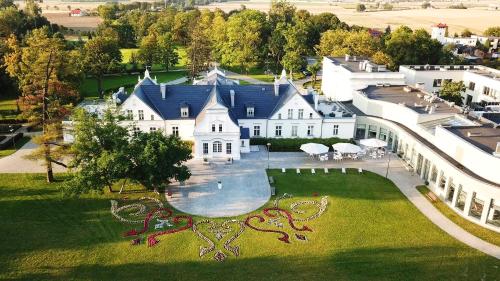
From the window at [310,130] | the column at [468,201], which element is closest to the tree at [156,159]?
the window at [310,130]

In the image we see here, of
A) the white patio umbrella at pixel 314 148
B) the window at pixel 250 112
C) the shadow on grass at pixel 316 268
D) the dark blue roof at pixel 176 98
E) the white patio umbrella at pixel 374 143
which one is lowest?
the shadow on grass at pixel 316 268

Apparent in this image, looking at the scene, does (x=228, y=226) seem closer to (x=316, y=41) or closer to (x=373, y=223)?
(x=373, y=223)

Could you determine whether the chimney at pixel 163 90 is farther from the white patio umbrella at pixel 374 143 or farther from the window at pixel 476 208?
the window at pixel 476 208

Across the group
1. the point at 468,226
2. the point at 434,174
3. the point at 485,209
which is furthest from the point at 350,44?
the point at 468,226

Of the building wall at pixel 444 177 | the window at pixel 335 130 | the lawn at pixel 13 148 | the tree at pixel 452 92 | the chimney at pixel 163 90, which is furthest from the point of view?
the tree at pixel 452 92

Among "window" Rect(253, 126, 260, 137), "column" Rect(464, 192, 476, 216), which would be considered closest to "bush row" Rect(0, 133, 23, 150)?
"window" Rect(253, 126, 260, 137)

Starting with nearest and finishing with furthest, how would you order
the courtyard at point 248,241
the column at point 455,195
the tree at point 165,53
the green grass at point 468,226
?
1. the courtyard at point 248,241
2. the green grass at point 468,226
3. the column at point 455,195
4. the tree at point 165,53

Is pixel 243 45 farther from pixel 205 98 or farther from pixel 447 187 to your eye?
pixel 447 187
